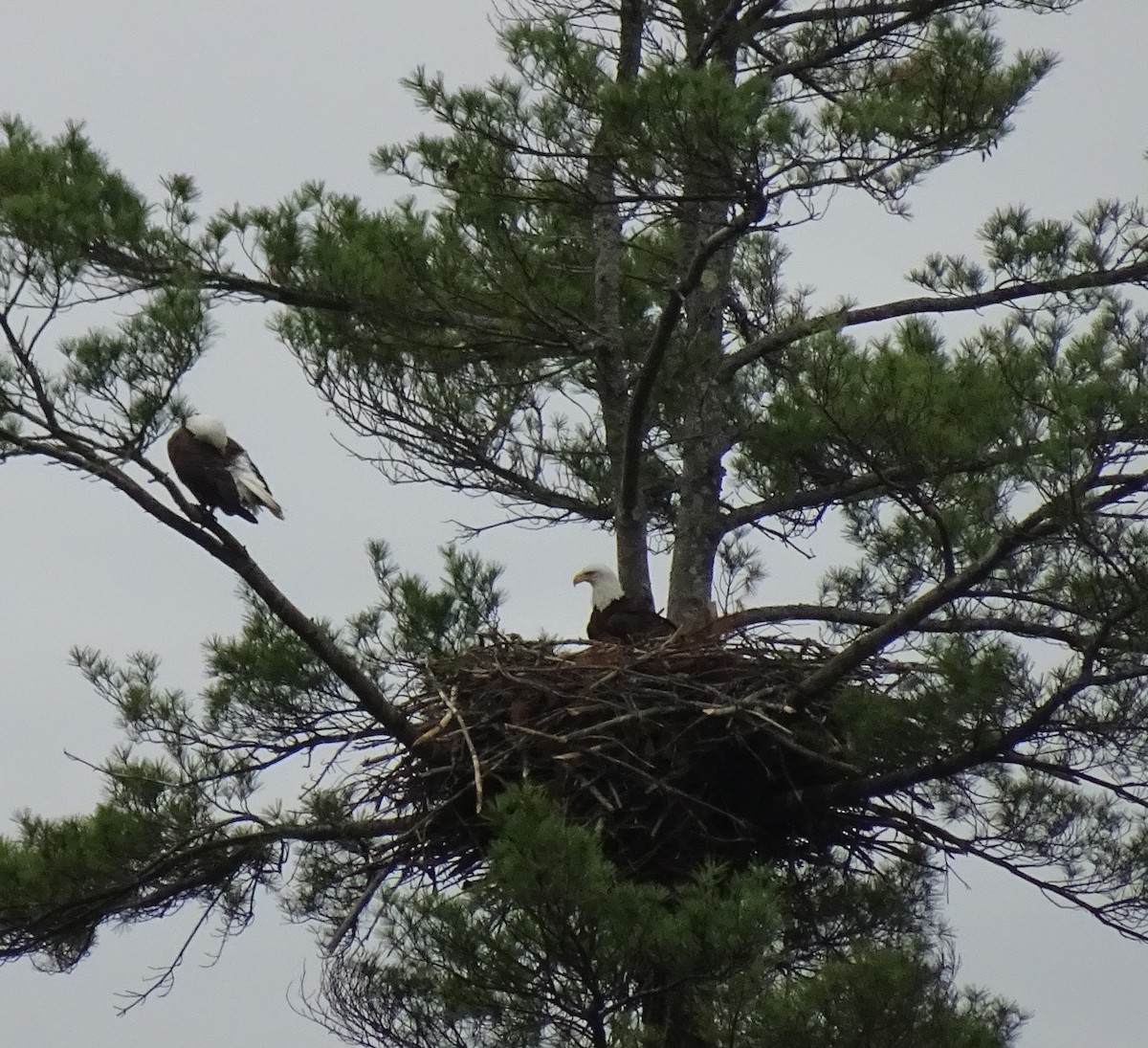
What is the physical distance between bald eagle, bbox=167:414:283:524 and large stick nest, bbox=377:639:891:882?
0.89 metres

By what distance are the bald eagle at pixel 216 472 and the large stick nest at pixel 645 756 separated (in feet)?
2.91

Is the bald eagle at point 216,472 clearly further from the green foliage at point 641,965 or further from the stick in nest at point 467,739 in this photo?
the green foliage at point 641,965

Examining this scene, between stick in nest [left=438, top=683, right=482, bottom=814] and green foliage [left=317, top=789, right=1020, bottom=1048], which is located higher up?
stick in nest [left=438, top=683, right=482, bottom=814]

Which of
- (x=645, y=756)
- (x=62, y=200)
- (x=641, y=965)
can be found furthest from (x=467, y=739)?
(x=62, y=200)

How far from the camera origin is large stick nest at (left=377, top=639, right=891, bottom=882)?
6.19 m

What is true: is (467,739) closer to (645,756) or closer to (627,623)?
(645,756)

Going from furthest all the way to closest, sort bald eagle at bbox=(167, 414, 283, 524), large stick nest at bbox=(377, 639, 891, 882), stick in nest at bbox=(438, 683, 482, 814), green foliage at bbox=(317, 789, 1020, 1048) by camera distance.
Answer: bald eagle at bbox=(167, 414, 283, 524), large stick nest at bbox=(377, 639, 891, 882), stick in nest at bbox=(438, 683, 482, 814), green foliage at bbox=(317, 789, 1020, 1048)

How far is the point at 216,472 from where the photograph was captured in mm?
6816

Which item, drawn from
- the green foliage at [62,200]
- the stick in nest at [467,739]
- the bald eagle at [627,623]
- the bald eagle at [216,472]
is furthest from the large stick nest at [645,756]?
the green foliage at [62,200]

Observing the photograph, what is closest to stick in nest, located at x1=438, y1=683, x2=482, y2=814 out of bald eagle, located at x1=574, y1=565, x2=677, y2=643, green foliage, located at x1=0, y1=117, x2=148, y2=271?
bald eagle, located at x1=574, y1=565, x2=677, y2=643

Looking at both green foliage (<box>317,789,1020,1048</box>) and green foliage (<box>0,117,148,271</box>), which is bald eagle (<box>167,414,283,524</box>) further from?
green foliage (<box>317,789,1020,1048</box>)

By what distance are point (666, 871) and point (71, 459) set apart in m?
2.23

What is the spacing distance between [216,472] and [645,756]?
1.74m

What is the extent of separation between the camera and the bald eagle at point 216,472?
268 inches
